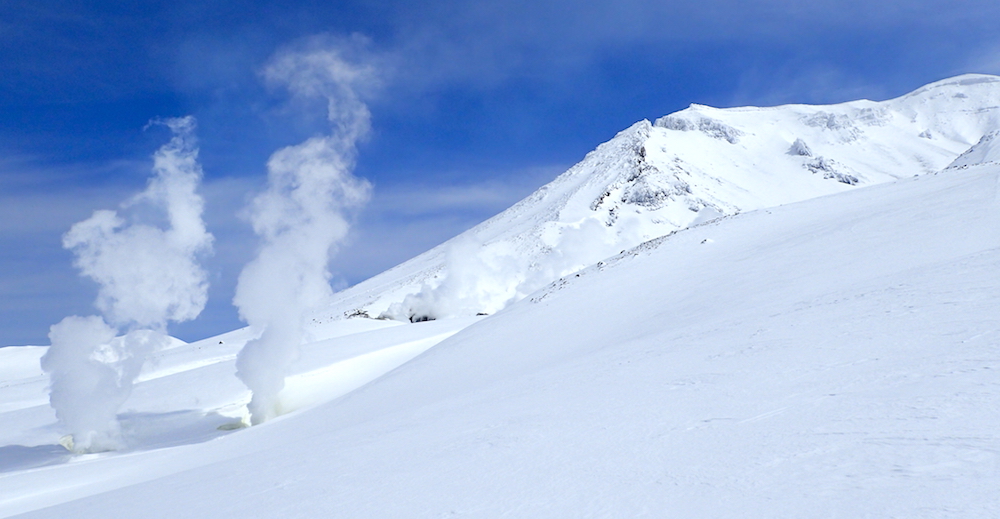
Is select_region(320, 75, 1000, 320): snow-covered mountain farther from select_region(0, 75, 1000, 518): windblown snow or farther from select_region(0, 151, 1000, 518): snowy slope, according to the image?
select_region(0, 151, 1000, 518): snowy slope

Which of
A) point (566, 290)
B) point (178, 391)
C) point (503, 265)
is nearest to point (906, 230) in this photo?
point (566, 290)

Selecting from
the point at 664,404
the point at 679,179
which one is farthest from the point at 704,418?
the point at 679,179

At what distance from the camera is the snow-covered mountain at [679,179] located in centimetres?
9681

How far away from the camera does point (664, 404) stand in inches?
311

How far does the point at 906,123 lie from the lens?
7136 inches

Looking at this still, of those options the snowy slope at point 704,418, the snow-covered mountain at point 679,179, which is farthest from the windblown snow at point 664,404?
the snow-covered mountain at point 679,179

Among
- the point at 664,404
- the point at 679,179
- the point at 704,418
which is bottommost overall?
the point at 704,418

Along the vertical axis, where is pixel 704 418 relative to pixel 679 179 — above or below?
below

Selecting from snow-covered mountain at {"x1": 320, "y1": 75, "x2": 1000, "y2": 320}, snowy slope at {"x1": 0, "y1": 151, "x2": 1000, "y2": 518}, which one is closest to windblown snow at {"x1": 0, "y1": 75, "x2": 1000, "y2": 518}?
snowy slope at {"x1": 0, "y1": 151, "x2": 1000, "y2": 518}

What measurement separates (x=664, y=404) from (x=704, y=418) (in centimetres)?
102

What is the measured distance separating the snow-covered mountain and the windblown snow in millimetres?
56810

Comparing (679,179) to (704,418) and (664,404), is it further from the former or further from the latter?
(704,418)

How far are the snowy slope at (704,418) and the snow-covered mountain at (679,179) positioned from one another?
6430cm

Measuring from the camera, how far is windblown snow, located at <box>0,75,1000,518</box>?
5.06m
